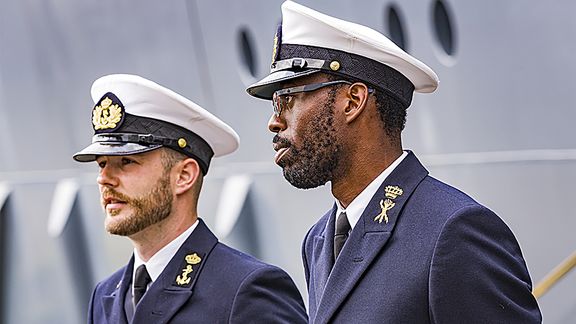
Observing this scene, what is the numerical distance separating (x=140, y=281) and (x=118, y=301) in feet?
0.27

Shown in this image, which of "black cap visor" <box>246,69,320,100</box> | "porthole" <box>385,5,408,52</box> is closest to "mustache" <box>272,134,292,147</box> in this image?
"black cap visor" <box>246,69,320,100</box>

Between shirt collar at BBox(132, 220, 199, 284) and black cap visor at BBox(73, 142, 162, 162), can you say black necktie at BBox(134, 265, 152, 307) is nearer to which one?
shirt collar at BBox(132, 220, 199, 284)

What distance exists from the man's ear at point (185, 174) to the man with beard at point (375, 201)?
64 cm

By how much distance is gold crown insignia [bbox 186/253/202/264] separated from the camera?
10.5 ft

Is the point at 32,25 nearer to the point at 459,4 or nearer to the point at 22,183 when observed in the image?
the point at 22,183

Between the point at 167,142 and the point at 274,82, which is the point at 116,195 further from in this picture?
the point at 274,82

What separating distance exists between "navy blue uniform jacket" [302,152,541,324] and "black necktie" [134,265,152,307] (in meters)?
0.74

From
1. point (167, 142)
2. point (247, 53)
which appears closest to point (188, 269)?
point (167, 142)

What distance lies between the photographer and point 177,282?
3146 millimetres

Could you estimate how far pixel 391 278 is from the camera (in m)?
2.41

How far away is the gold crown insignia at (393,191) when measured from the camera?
2527 mm

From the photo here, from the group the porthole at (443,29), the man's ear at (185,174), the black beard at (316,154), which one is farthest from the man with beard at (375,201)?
the porthole at (443,29)

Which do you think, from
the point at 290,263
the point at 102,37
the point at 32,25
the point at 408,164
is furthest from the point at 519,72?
the point at 32,25

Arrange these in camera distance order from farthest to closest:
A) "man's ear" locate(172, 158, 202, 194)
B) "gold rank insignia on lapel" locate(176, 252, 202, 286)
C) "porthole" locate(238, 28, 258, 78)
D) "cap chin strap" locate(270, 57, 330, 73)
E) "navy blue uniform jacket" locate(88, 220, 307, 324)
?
"porthole" locate(238, 28, 258, 78)
"man's ear" locate(172, 158, 202, 194)
"gold rank insignia on lapel" locate(176, 252, 202, 286)
"navy blue uniform jacket" locate(88, 220, 307, 324)
"cap chin strap" locate(270, 57, 330, 73)
